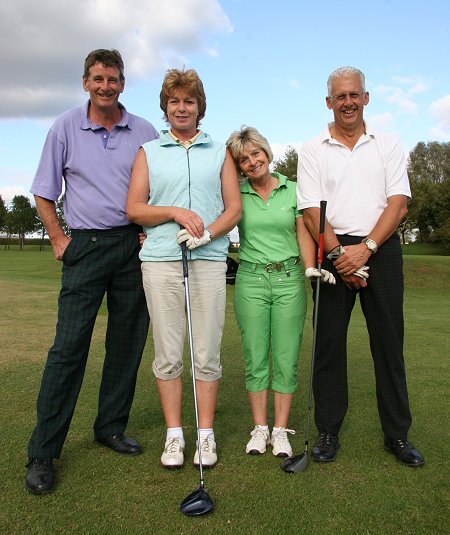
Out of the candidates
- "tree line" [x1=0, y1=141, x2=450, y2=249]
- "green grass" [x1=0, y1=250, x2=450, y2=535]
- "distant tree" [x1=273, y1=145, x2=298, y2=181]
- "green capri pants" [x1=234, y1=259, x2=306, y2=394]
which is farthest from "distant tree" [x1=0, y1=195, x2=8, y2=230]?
"green capri pants" [x1=234, y1=259, x2=306, y2=394]

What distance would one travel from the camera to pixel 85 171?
376cm

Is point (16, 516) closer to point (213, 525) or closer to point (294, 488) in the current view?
point (213, 525)

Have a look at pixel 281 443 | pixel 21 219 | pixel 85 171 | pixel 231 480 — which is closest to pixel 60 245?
pixel 85 171

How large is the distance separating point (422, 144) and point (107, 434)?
7938 cm

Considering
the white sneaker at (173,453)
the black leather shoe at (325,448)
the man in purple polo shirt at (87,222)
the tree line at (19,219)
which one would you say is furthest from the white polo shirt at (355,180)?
the tree line at (19,219)

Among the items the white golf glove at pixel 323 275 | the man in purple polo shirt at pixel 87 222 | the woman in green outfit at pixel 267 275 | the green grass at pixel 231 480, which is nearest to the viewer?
the green grass at pixel 231 480

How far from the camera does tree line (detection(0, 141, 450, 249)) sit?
53.4 metres

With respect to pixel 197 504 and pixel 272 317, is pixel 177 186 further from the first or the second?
pixel 197 504

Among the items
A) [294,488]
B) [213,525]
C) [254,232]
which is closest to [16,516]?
[213,525]

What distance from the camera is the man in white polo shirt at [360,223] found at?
3852mm

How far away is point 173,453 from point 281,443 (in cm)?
74

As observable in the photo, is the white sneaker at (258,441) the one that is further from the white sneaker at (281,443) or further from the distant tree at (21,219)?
the distant tree at (21,219)

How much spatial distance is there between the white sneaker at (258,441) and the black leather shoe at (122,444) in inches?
28.9

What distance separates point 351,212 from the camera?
3906mm
